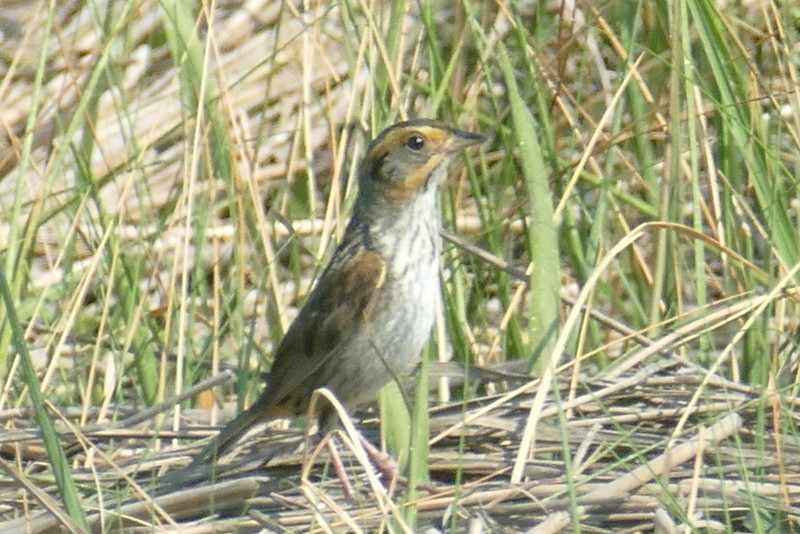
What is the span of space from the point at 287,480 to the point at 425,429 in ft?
1.34

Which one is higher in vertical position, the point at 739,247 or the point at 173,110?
the point at 173,110

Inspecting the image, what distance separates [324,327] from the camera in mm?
4102

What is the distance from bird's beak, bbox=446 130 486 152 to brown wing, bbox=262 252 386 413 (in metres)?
0.32

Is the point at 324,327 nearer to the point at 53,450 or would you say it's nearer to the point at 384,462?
the point at 384,462

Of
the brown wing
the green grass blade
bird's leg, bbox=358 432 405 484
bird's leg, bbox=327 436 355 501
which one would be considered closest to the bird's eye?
the brown wing

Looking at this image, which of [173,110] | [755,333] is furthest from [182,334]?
[173,110]

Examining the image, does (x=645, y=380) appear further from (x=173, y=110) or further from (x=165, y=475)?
(x=173, y=110)

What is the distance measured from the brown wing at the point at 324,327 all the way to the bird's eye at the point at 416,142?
0.27m

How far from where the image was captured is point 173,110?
5.98 m

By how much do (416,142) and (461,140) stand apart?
111mm

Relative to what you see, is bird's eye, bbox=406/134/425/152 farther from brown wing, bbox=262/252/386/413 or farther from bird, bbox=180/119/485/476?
brown wing, bbox=262/252/386/413

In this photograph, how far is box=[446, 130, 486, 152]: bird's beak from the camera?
13.1 ft

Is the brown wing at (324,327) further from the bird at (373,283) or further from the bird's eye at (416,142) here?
the bird's eye at (416,142)

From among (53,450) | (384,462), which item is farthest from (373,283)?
(53,450)
